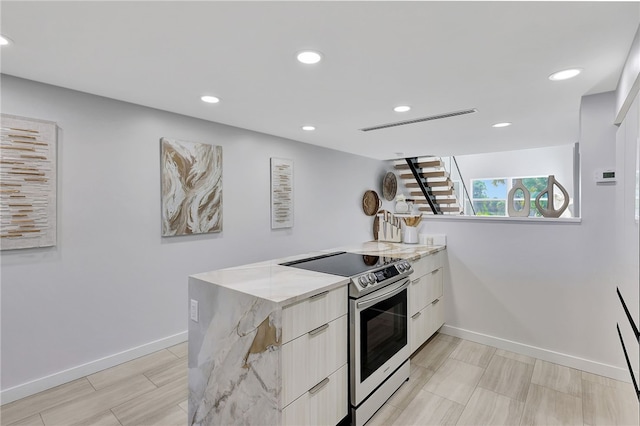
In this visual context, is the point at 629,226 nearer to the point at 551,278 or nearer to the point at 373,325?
the point at 551,278

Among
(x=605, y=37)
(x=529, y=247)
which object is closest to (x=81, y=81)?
(x=605, y=37)

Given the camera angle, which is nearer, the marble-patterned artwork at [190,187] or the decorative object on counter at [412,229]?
the marble-patterned artwork at [190,187]

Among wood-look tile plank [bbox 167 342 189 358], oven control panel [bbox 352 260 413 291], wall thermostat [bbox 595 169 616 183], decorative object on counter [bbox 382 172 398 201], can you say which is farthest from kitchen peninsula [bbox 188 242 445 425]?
decorative object on counter [bbox 382 172 398 201]

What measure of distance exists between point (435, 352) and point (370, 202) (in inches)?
125

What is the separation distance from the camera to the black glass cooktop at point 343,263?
2.10m

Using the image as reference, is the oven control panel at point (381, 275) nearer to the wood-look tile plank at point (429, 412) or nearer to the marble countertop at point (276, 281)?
the marble countertop at point (276, 281)

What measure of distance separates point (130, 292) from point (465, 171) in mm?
8189

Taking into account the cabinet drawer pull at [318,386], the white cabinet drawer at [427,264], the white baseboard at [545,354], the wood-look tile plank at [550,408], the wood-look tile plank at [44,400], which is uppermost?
the white cabinet drawer at [427,264]

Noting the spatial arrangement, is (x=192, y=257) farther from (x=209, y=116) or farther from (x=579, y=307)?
(x=579, y=307)

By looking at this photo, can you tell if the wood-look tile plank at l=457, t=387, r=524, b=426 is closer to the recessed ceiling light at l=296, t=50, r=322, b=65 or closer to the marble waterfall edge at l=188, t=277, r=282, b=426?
the marble waterfall edge at l=188, t=277, r=282, b=426

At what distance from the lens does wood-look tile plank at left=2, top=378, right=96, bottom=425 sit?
203 centimetres

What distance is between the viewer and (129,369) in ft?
8.52

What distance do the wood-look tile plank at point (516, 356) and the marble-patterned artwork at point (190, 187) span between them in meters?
3.03

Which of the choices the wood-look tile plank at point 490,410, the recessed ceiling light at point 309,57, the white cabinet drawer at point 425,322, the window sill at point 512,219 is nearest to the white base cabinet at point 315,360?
the wood-look tile plank at point 490,410
